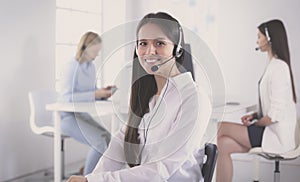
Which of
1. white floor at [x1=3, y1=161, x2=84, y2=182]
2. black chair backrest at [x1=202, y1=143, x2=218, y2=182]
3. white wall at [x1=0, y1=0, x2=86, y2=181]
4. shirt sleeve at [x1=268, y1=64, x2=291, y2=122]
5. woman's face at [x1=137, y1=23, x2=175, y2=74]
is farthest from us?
white floor at [x1=3, y1=161, x2=84, y2=182]

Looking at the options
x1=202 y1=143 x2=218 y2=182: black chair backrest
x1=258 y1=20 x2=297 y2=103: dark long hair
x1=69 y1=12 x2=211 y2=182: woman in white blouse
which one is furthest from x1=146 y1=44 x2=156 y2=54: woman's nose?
x1=258 y1=20 x2=297 y2=103: dark long hair

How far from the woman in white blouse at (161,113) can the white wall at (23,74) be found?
2276mm

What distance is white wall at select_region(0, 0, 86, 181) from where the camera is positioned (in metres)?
3.32

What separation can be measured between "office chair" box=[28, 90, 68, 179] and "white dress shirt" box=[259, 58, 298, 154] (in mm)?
1315

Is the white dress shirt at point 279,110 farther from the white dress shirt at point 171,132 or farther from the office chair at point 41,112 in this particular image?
the white dress shirt at point 171,132

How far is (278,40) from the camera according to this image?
3.02 m

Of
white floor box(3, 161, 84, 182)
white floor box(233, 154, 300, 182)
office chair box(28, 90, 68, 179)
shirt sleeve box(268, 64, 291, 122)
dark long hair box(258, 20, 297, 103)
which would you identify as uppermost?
dark long hair box(258, 20, 297, 103)

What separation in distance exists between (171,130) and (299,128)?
197 centimetres

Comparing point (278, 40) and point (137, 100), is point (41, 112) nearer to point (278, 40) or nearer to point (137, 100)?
point (278, 40)

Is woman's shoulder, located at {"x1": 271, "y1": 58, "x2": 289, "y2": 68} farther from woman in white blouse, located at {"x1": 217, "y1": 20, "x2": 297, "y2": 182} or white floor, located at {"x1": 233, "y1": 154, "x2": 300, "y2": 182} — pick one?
white floor, located at {"x1": 233, "y1": 154, "x2": 300, "y2": 182}

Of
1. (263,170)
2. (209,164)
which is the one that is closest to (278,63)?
(263,170)

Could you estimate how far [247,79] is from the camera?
12.6ft

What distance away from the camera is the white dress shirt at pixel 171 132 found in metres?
1.11

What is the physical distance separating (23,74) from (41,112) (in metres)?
0.32
